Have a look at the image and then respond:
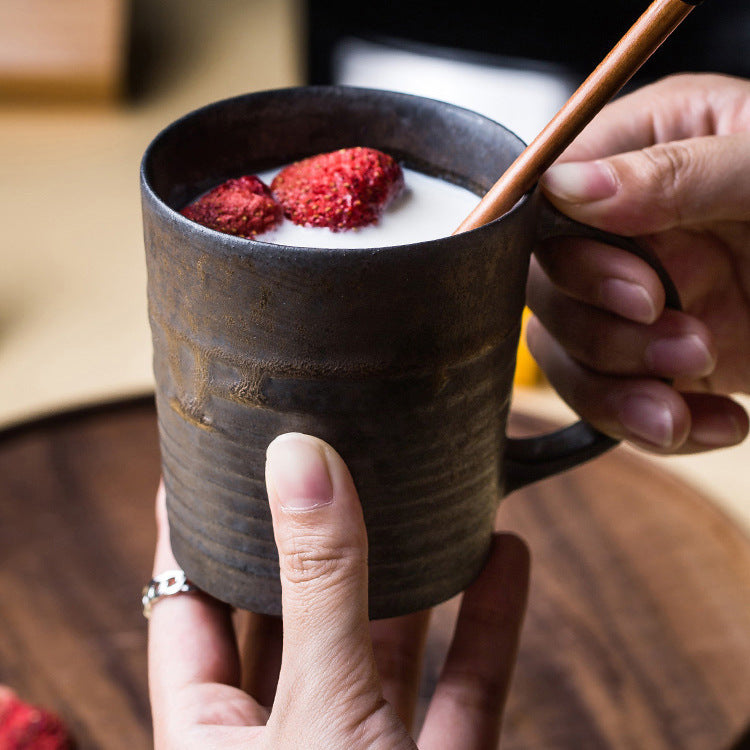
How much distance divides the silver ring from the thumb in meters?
0.34

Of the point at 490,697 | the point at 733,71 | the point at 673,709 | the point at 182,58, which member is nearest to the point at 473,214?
the point at 490,697

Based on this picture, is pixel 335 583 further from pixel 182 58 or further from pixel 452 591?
pixel 182 58

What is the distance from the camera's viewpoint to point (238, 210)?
50 cm

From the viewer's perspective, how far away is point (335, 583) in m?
0.47

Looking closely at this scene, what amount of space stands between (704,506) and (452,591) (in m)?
0.41

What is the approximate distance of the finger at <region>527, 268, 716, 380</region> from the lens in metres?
0.69

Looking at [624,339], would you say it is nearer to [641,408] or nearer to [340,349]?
[641,408]

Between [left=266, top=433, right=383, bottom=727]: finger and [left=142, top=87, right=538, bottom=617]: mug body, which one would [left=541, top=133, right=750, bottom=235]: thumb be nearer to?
[left=142, top=87, right=538, bottom=617]: mug body

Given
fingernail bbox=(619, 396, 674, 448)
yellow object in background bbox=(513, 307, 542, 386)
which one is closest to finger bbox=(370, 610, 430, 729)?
fingernail bbox=(619, 396, 674, 448)

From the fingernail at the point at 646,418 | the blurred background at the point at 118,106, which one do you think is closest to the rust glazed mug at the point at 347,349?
the fingernail at the point at 646,418

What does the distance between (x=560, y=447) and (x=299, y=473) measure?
0.76 ft

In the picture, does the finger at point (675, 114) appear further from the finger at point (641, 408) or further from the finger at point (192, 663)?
the finger at point (192, 663)

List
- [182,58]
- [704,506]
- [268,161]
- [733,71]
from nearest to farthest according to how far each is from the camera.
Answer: [268,161]
[704,506]
[733,71]
[182,58]

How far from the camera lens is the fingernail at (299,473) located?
453 millimetres
